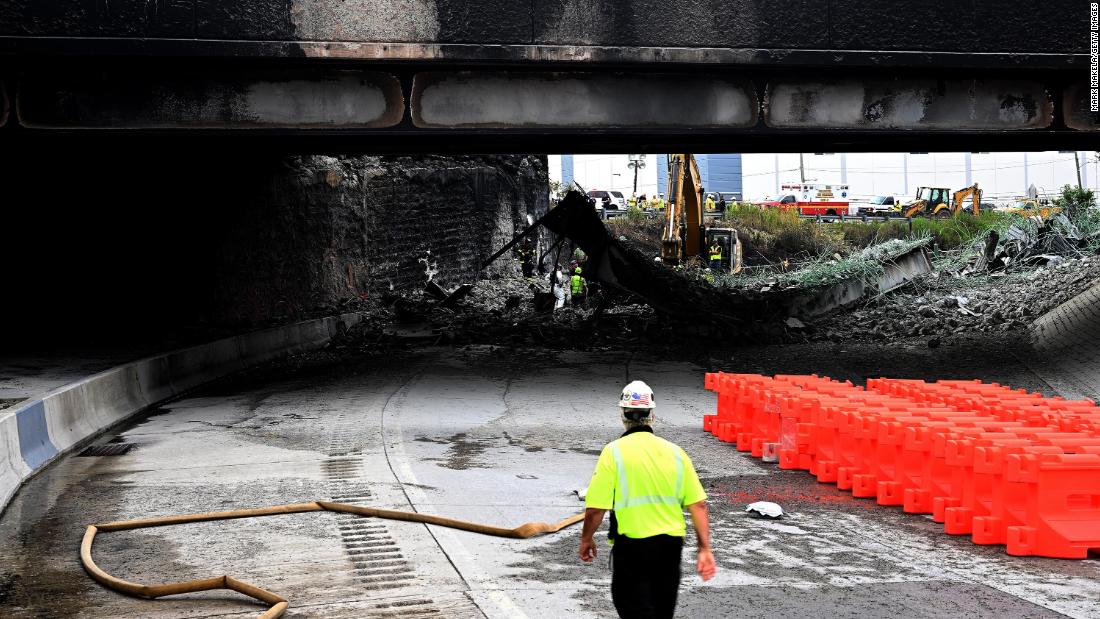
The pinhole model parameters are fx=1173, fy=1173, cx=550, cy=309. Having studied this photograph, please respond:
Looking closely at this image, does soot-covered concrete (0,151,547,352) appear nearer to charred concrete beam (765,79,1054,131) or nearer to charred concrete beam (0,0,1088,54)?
charred concrete beam (0,0,1088,54)

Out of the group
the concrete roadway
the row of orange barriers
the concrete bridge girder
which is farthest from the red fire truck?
the concrete roadway

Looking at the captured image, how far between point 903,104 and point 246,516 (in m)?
11.5

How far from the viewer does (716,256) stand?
4800 cm

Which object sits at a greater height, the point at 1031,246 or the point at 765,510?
the point at 1031,246

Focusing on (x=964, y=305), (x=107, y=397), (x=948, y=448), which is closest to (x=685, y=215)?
(x=964, y=305)

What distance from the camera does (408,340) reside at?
23453mm

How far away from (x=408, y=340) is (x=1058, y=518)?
16.7 m

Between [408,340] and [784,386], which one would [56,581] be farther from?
[408,340]

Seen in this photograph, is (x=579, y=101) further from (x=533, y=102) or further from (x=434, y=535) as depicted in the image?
(x=434, y=535)

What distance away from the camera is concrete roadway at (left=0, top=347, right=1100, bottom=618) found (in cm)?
670

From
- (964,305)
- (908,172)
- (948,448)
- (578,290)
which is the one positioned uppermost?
(908,172)

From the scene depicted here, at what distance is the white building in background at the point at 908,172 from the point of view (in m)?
87.3

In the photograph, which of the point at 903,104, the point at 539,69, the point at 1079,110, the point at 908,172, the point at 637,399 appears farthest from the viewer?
the point at 908,172

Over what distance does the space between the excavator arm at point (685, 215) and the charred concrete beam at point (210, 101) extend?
2212 centimetres
